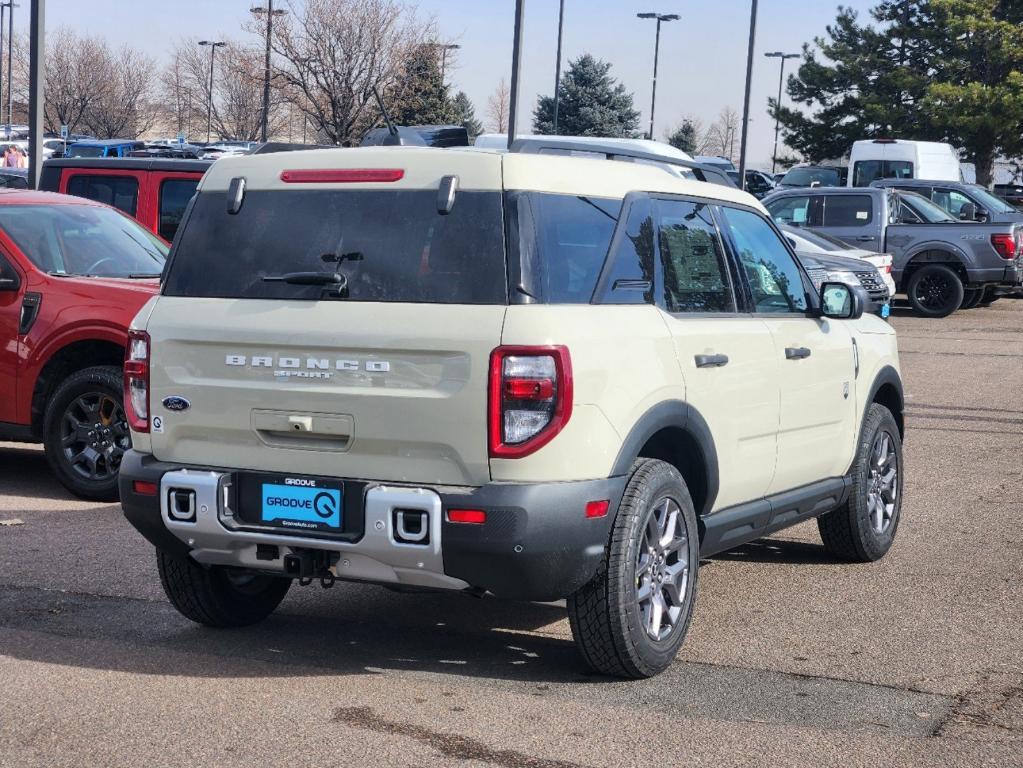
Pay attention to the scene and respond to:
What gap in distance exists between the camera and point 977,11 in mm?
48562

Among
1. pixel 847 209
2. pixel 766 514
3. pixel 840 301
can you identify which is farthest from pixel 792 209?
pixel 766 514

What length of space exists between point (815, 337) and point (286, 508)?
2683mm

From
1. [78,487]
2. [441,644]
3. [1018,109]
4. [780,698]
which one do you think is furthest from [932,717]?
[1018,109]

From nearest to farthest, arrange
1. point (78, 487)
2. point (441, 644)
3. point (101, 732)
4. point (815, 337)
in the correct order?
1. point (101, 732)
2. point (441, 644)
3. point (815, 337)
4. point (78, 487)

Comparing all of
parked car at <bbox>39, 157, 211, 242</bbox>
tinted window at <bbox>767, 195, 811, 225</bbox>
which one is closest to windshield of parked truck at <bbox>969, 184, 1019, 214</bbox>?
tinted window at <bbox>767, 195, 811, 225</bbox>

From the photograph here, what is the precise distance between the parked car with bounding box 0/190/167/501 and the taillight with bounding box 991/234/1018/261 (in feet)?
56.3

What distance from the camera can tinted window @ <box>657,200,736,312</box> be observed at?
548 cm

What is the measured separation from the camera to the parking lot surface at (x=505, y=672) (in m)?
4.42

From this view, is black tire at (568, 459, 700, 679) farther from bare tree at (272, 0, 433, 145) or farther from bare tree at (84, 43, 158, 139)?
bare tree at (84, 43, 158, 139)

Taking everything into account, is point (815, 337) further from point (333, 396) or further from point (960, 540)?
point (333, 396)

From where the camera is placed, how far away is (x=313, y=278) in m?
4.98

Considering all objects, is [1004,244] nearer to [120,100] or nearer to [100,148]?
[100,148]

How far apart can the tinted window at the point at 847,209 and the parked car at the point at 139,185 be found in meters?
13.0

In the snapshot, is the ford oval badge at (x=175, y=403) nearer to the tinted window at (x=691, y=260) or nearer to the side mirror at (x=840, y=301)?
the tinted window at (x=691, y=260)
